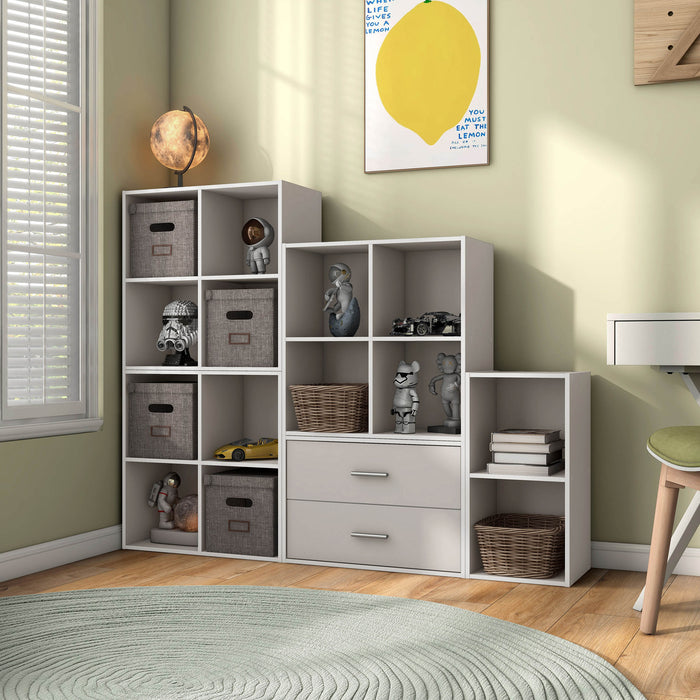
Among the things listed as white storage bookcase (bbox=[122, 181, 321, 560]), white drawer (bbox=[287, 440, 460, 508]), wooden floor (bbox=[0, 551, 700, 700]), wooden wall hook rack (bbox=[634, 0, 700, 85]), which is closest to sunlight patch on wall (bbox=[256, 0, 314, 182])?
white storage bookcase (bbox=[122, 181, 321, 560])

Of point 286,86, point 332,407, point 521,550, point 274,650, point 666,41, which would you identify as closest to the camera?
point 274,650

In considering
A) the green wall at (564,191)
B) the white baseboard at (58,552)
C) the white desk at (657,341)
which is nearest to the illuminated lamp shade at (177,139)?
the green wall at (564,191)

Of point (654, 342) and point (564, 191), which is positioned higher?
point (564, 191)

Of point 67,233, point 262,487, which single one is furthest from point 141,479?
point 67,233

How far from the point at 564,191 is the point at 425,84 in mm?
698

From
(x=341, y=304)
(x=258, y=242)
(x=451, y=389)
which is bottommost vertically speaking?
(x=451, y=389)

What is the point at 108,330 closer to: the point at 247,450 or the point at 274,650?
the point at 247,450

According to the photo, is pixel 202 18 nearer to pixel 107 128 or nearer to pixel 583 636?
pixel 107 128

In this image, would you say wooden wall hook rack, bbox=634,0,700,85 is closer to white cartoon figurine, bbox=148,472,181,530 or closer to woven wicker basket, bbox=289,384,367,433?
woven wicker basket, bbox=289,384,367,433

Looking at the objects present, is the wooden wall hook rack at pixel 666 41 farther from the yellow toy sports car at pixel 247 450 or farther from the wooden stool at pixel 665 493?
the yellow toy sports car at pixel 247 450

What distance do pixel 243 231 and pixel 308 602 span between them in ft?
4.98

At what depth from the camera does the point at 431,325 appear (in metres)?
3.40

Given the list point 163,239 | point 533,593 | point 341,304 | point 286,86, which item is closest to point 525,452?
point 533,593

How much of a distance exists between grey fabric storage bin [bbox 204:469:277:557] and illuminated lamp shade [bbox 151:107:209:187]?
125cm
